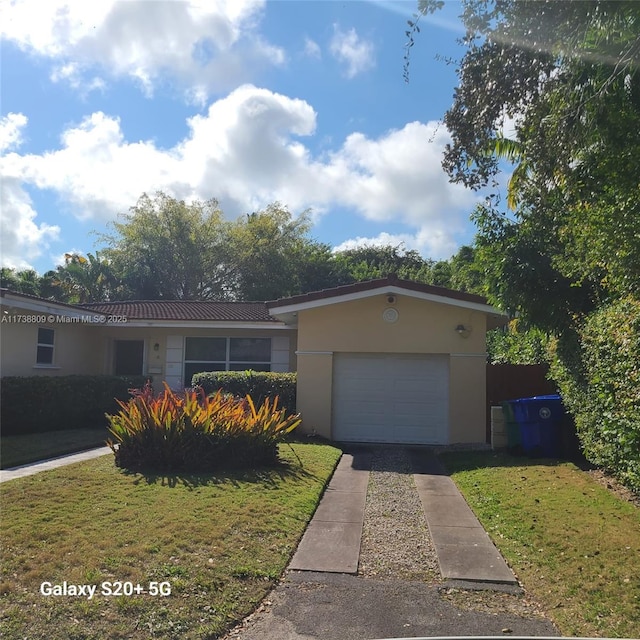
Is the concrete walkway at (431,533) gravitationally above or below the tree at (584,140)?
below

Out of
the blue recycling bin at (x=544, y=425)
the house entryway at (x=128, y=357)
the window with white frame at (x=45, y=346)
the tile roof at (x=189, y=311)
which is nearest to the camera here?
the blue recycling bin at (x=544, y=425)

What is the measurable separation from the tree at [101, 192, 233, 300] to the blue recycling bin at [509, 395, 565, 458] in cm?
3073

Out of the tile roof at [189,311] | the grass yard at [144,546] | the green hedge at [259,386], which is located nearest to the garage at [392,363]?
the green hedge at [259,386]

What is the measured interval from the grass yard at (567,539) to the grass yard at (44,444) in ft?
22.9

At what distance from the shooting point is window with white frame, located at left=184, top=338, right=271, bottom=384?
19.1 metres

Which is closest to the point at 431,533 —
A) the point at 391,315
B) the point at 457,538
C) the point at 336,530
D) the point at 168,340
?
the point at 457,538

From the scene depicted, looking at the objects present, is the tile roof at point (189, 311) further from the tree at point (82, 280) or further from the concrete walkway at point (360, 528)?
the tree at point (82, 280)

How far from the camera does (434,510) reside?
26.8ft

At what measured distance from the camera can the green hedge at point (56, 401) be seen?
1305 centimetres

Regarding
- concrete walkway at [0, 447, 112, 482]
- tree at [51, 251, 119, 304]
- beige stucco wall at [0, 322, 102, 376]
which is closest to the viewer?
concrete walkway at [0, 447, 112, 482]

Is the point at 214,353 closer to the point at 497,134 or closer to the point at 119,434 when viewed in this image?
the point at 119,434

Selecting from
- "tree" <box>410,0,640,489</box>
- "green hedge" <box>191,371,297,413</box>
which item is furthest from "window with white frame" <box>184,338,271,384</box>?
"tree" <box>410,0,640,489</box>

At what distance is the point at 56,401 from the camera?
14.0 m

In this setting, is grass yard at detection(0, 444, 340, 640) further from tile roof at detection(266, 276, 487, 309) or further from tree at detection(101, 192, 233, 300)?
tree at detection(101, 192, 233, 300)
